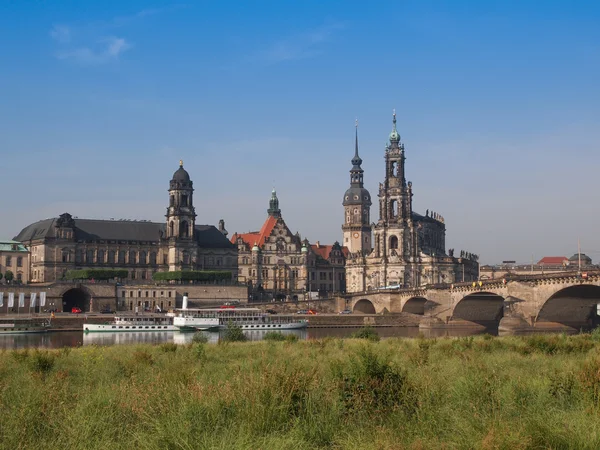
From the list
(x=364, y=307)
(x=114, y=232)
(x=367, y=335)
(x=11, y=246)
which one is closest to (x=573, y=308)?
(x=367, y=335)

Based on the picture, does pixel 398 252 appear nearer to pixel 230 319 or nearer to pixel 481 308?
pixel 481 308

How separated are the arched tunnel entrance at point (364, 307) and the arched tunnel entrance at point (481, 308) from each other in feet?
66.2

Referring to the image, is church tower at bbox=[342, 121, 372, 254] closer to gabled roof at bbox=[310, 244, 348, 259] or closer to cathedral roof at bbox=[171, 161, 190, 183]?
gabled roof at bbox=[310, 244, 348, 259]

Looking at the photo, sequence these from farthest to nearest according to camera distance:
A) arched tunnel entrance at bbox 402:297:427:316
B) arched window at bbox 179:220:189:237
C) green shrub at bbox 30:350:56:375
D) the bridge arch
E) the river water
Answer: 1. arched window at bbox 179:220:189:237
2. the bridge arch
3. arched tunnel entrance at bbox 402:297:427:316
4. the river water
5. green shrub at bbox 30:350:56:375

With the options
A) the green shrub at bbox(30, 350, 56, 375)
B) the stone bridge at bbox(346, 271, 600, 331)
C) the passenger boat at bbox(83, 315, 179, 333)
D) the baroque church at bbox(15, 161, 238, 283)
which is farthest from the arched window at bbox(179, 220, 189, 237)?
the green shrub at bbox(30, 350, 56, 375)

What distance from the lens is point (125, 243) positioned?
124 m

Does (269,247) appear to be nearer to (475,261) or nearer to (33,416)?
(475,261)

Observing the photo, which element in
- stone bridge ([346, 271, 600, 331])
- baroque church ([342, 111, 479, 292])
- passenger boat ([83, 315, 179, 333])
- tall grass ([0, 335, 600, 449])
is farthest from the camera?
baroque church ([342, 111, 479, 292])

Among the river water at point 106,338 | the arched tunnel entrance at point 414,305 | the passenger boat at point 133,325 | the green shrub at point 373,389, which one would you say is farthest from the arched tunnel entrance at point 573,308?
the green shrub at point 373,389

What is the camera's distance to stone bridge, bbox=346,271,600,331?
7425cm

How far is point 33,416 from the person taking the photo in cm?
1501

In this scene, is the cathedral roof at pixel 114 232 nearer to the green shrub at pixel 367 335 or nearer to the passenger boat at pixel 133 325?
the passenger boat at pixel 133 325

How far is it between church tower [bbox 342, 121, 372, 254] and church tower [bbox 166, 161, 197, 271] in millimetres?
40070

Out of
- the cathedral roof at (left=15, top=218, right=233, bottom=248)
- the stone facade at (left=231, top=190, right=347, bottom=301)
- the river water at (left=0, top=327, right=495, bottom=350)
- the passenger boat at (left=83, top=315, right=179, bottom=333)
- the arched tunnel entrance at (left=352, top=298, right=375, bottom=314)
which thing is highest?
the cathedral roof at (left=15, top=218, right=233, bottom=248)
